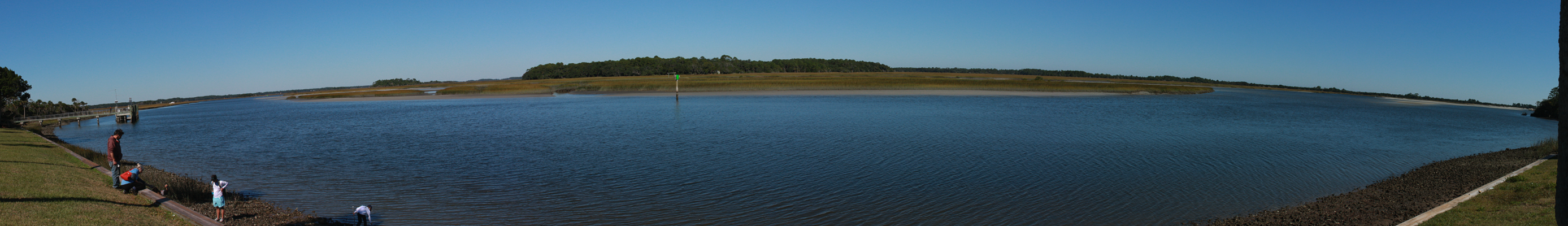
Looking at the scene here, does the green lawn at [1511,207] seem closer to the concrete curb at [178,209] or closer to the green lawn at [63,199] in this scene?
the concrete curb at [178,209]

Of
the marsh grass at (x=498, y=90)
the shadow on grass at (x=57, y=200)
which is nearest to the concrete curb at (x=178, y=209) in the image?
the shadow on grass at (x=57, y=200)

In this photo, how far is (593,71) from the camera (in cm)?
12712

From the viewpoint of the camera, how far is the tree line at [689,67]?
126 meters

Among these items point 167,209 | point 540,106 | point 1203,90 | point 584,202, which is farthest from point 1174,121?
point 1203,90

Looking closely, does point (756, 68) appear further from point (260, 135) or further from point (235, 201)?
point (235, 201)

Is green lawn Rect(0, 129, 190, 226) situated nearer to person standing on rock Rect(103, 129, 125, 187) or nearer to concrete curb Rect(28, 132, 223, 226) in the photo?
concrete curb Rect(28, 132, 223, 226)

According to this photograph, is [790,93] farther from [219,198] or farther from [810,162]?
[219,198]

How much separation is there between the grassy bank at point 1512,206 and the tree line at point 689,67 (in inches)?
4495

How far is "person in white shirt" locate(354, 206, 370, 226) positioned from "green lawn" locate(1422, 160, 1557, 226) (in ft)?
41.9

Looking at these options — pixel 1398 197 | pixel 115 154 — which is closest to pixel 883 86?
pixel 1398 197

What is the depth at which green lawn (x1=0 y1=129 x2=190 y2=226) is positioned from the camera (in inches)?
293

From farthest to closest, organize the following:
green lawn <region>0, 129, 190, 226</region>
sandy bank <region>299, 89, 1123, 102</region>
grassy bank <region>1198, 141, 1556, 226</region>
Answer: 1. sandy bank <region>299, 89, 1123, 102</region>
2. grassy bank <region>1198, 141, 1556, 226</region>
3. green lawn <region>0, 129, 190, 226</region>

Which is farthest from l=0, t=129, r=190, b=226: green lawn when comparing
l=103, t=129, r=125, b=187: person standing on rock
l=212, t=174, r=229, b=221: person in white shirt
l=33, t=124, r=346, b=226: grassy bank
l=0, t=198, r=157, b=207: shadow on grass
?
l=33, t=124, r=346, b=226: grassy bank

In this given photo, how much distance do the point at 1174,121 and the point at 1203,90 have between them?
194ft
